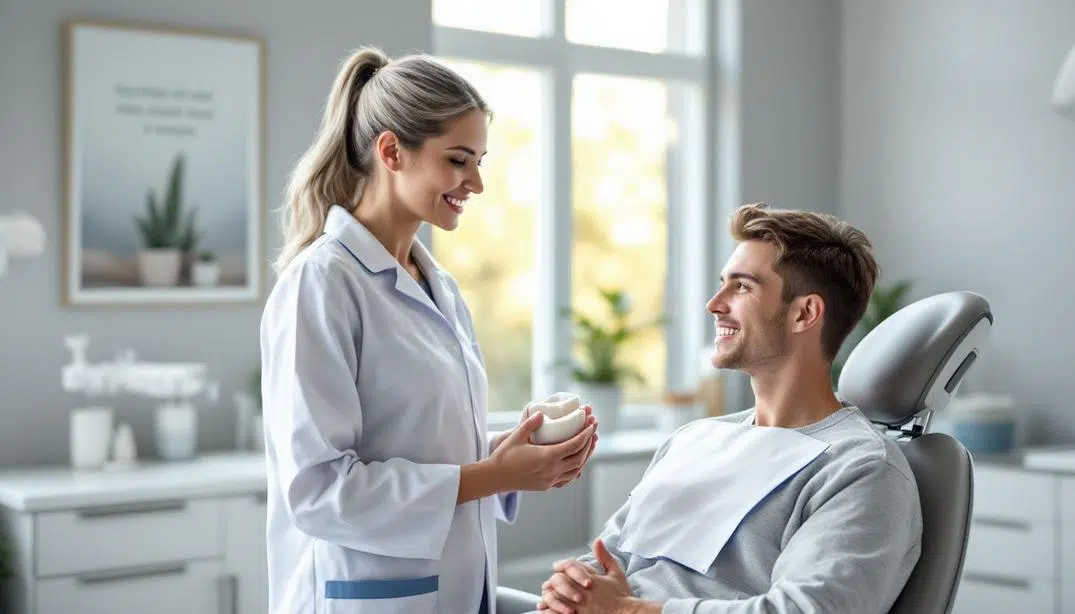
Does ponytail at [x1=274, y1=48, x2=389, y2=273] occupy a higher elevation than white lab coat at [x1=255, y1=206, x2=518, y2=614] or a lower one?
higher

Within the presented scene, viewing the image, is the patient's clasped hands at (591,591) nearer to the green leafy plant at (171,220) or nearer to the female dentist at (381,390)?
the female dentist at (381,390)

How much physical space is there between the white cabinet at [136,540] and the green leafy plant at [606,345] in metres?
1.38

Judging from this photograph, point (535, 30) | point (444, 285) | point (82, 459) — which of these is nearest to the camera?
point (444, 285)

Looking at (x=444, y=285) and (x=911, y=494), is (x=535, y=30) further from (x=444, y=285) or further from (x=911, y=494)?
(x=911, y=494)

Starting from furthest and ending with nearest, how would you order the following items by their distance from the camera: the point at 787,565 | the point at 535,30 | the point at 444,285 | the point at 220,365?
the point at 535,30, the point at 220,365, the point at 444,285, the point at 787,565

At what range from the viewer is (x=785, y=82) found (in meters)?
4.67

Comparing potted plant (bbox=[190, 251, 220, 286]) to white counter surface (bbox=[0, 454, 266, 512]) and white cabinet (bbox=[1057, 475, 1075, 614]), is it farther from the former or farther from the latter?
white cabinet (bbox=[1057, 475, 1075, 614])

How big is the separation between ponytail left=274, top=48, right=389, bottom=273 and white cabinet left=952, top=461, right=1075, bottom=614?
2.20m

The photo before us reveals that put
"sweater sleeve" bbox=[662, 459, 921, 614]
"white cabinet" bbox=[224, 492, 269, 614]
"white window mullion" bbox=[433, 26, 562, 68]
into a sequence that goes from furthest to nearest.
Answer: "white window mullion" bbox=[433, 26, 562, 68]
"white cabinet" bbox=[224, 492, 269, 614]
"sweater sleeve" bbox=[662, 459, 921, 614]

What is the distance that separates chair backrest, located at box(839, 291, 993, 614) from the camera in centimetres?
172

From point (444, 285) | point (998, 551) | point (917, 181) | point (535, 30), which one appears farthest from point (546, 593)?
point (917, 181)

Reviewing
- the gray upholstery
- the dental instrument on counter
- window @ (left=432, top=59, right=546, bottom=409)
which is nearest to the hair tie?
the gray upholstery

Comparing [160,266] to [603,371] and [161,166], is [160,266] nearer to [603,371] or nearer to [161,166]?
[161,166]

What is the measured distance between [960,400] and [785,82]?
1.47 metres
